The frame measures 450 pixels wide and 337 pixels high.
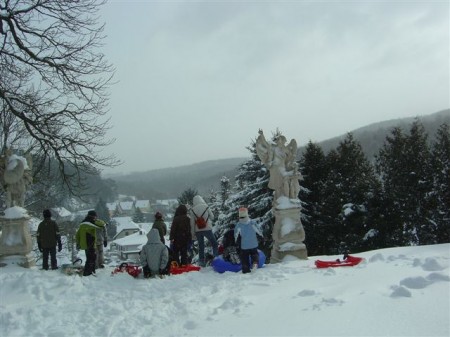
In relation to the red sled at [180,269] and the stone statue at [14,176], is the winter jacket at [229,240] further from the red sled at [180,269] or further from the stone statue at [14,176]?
the stone statue at [14,176]

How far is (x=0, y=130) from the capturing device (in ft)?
59.2

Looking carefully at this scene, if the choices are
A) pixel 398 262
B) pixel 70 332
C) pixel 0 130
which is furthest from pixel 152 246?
pixel 0 130

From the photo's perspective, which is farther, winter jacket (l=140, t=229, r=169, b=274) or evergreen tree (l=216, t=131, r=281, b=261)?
evergreen tree (l=216, t=131, r=281, b=261)

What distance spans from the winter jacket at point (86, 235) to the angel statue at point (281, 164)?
4898 millimetres

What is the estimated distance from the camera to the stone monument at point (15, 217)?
1117 centimetres

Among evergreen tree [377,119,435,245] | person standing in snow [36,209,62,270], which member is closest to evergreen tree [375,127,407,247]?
evergreen tree [377,119,435,245]

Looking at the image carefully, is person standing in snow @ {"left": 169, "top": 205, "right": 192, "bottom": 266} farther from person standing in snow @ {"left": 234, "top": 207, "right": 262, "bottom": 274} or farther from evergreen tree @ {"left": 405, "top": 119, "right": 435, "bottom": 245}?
evergreen tree @ {"left": 405, "top": 119, "right": 435, "bottom": 245}

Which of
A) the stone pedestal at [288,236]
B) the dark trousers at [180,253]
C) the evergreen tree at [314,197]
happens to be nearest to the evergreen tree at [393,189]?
the evergreen tree at [314,197]

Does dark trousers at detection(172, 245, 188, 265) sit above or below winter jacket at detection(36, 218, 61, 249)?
below

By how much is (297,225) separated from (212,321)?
6.05 meters

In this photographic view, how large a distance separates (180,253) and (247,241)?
245cm

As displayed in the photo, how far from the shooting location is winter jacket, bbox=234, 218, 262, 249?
391 inches

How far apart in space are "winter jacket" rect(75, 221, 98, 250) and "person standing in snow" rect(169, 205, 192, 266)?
2063 mm

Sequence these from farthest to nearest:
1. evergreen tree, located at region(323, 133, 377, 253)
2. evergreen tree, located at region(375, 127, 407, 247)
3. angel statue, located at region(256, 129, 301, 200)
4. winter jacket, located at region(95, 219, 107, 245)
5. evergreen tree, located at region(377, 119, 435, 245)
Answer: evergreen tree, located at region(323, 133, 377, 253) → evergreen tree, located at region(375, 127, 407, 247) → evergreen tree, located at region(377, 119, 435, 245) → angel statue, located at region(256, 129, 301, 200) → winter jacket, located at region(95, 219, 107, 245)
